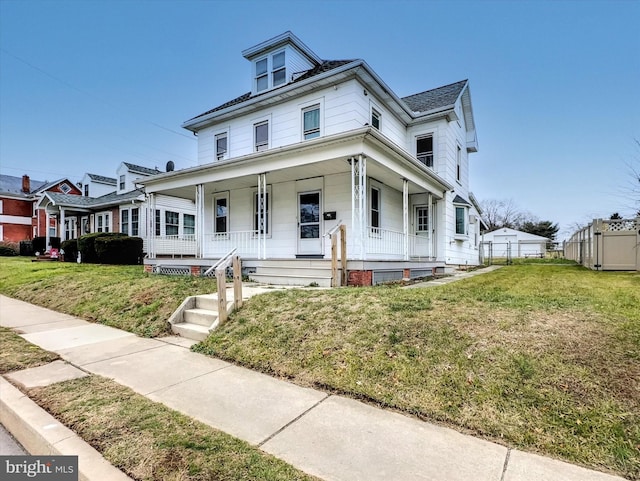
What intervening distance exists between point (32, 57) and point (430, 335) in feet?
78.0

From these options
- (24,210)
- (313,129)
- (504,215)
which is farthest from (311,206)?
(504,215)

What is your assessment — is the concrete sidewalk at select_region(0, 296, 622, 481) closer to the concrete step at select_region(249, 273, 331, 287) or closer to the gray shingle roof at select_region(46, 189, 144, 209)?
the concrete step at select_region(249, 273, 331, 287)

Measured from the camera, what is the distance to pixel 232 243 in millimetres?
12219

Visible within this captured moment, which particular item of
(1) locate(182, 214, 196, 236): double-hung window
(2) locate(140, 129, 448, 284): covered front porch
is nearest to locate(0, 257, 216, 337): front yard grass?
(2) locate(140, 129, 448, 284): covered front porch

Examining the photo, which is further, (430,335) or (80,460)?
(430,335)

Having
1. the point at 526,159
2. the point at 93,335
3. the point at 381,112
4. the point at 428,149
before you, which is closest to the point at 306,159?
the point at 381,112

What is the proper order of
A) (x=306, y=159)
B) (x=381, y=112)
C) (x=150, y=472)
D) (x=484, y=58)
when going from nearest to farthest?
1. (x=150, y=472)
2. (x=306, y=159)
3. (x=381, y=112)
4. (x=484, y=58)

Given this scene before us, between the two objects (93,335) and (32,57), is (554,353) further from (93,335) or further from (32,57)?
(32,57)

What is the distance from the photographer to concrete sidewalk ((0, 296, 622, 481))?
2.07m

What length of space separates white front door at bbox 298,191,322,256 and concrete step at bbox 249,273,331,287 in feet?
7.77

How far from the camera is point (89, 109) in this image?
78.8 ft

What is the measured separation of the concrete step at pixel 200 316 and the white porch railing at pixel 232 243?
5086 millimetres

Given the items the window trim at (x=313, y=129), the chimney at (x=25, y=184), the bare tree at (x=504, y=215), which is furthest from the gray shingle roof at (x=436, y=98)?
the bare tree at (x=504, y=215)

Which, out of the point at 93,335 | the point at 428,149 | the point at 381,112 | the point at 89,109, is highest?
the point at 89,109
